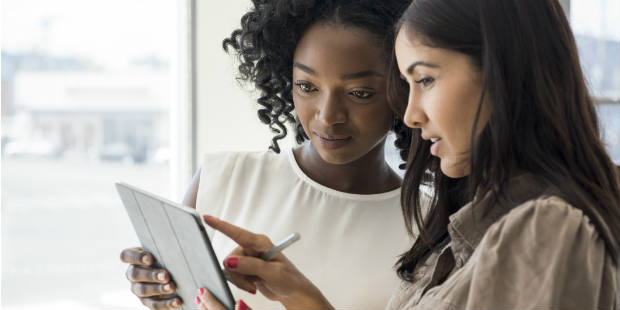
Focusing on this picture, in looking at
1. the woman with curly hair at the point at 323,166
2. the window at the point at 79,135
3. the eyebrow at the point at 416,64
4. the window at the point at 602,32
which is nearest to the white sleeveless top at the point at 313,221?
the woman with curly hair at the point at 323,166

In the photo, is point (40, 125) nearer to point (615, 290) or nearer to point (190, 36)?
point (190, 36)

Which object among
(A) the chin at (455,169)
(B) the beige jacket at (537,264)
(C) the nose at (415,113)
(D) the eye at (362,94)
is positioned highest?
(D) the eye at (362,94)

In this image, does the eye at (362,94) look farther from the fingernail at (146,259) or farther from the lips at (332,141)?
the fingernail at (146,259)

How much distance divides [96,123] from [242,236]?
6.95 ft

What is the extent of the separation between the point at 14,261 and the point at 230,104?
3.81 ft

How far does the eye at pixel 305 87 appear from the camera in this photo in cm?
146

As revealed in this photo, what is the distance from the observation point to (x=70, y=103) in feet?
9.64

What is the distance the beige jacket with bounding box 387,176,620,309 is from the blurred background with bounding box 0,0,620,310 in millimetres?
1965

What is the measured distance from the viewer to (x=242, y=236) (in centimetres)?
111

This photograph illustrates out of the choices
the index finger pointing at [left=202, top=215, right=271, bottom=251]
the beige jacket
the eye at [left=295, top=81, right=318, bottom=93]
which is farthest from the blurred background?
the beige jacket

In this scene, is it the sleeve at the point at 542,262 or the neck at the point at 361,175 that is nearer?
the sleeve at the point at 542,262

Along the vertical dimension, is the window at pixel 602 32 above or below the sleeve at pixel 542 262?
above

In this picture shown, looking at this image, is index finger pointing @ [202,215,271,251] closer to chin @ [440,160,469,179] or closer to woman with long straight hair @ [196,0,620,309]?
A: woman with long straight hair @ [196,0,620,309]

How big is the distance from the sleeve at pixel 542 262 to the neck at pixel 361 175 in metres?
0.80
